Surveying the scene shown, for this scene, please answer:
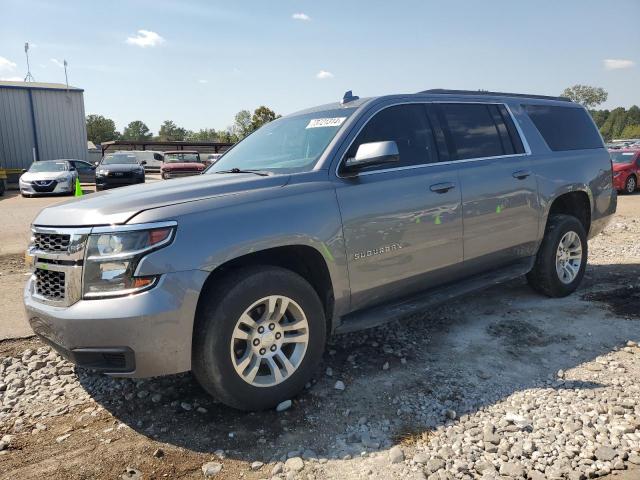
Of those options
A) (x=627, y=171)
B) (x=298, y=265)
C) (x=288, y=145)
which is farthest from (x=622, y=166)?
(x=298, y=265)

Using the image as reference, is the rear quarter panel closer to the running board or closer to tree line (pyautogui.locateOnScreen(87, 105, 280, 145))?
the running board

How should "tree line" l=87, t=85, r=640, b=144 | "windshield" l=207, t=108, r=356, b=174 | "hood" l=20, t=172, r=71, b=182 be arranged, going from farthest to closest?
1. "tree line" l=87, t=85, r=640, b=144
2. "hood" l=20, t=172, r=71, b=182
3. "windshield" l=207, t=108, r=356, b=174

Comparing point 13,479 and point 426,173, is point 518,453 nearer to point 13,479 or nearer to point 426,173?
point 426,173

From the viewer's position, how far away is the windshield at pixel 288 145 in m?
3.54

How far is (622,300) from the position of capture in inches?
198

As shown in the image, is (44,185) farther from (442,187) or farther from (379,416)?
(379,416)

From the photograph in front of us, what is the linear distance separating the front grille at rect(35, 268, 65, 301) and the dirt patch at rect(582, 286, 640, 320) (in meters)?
4.69

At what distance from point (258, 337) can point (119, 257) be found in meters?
0.92

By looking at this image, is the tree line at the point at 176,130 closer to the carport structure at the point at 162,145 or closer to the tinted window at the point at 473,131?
the carport structure at the point at 162,145

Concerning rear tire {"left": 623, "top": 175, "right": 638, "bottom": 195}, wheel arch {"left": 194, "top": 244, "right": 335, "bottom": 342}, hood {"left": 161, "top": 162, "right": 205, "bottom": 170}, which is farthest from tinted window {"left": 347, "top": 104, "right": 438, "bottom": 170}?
hood {"left": 161, "top": 162, "right": 205, "bottom": 170}

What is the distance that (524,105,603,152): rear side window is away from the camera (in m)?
4.99

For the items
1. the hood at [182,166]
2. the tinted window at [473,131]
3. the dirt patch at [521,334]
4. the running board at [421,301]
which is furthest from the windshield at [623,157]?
the hood at [182,166]

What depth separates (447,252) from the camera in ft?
12.6

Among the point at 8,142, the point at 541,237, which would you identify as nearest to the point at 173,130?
the point at 8,142
